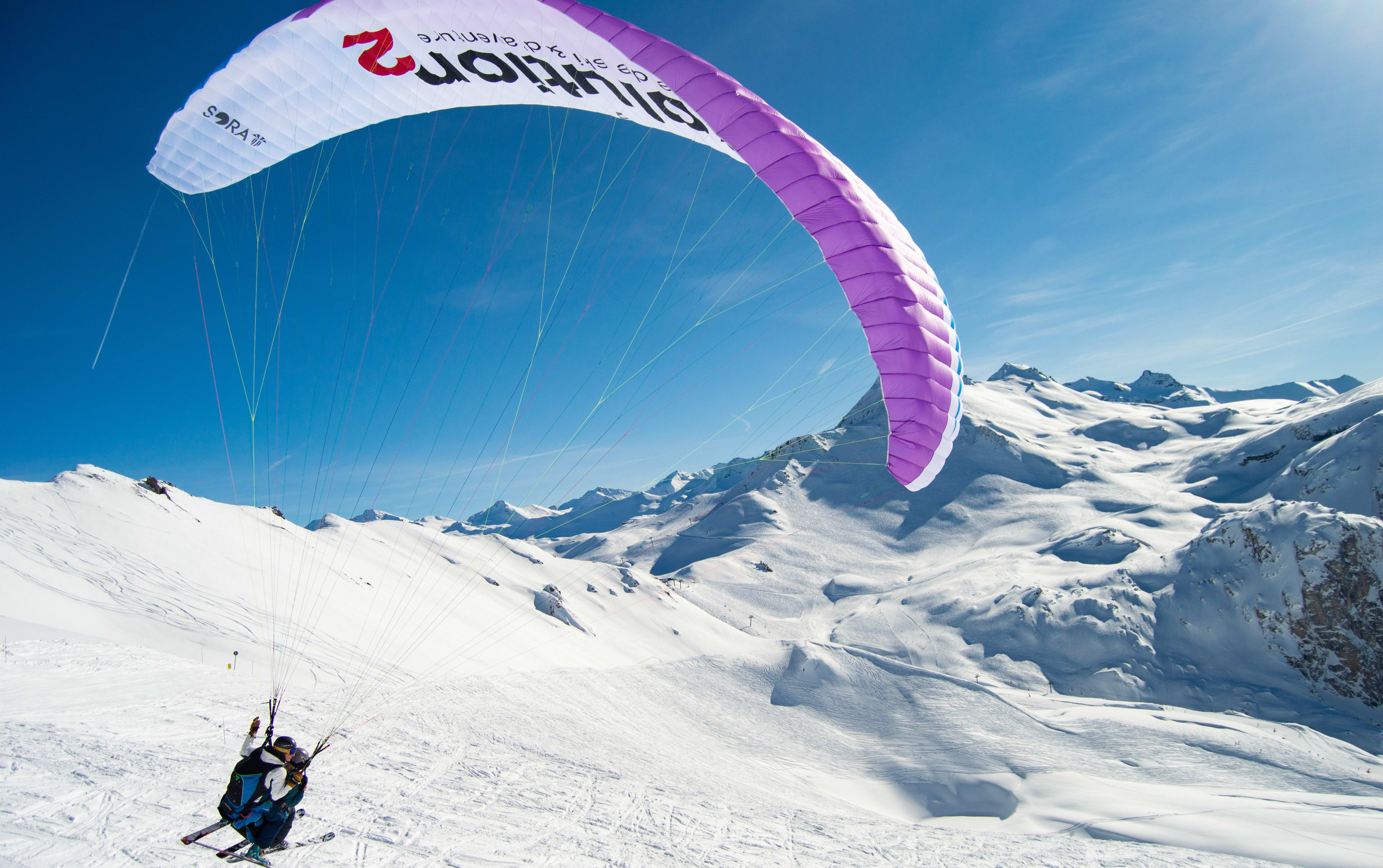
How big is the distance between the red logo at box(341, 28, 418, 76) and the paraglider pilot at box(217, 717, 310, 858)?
7906 mm

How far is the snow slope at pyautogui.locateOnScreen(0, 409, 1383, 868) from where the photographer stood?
6.12m

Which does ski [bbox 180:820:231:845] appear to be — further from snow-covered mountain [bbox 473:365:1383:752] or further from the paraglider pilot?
snow-covered mountain [bbox 473:365:1383:752]

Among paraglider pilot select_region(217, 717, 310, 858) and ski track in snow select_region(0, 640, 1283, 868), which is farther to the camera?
ski track in snow select_region(0, 640, 1283, 868)

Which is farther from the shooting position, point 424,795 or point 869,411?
point 869,411

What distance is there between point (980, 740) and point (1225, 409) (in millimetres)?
118954

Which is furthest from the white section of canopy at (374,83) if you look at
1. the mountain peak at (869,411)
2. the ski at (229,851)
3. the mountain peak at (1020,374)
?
the mountain peak at (1020,374)

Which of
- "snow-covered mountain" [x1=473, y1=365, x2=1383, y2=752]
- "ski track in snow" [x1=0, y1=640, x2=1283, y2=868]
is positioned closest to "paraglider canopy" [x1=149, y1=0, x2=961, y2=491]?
"snow-covered mountain" [x1=473, y1=365, x2=1383, y2=752]

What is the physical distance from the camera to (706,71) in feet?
22.8

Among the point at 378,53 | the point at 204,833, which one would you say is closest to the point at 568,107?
the point at 378,53

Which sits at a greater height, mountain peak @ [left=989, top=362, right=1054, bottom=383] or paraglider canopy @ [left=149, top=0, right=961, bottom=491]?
mountain peak @ [left=989, top=362, right=1054, bottom=383]

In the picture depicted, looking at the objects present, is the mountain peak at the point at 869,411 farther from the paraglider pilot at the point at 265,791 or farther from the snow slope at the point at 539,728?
the paraglider pilot at the point at 265,791

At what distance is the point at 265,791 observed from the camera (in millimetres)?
4223

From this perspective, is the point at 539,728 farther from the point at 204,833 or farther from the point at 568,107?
the point at 568,107

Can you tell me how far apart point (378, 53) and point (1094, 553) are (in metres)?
62.2
